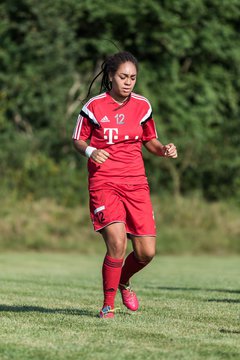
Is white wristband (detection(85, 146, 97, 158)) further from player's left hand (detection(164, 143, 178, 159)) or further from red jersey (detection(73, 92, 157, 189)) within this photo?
player's left hand (detection(164, 143, 178, 159))

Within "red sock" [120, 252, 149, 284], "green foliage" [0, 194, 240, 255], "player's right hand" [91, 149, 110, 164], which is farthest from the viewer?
"green foliage" [0, 194, 240, 255]

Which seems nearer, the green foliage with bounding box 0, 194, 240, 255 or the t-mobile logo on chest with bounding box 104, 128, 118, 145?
the t-mobile logo on chest with bounding box 104, 128, 118, 145

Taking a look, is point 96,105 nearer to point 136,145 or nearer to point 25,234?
point 136,145

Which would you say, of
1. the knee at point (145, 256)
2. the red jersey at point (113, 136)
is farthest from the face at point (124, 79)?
the knee at point (145, 256)

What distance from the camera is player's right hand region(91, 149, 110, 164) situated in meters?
7.30

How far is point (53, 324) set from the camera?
6953 millimetres

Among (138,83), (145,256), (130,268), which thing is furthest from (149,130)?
(138,83)

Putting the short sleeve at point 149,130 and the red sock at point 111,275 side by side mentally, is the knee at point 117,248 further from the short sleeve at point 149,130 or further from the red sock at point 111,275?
the short sleeve at point 149,130

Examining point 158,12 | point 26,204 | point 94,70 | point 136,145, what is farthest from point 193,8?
point 136,145

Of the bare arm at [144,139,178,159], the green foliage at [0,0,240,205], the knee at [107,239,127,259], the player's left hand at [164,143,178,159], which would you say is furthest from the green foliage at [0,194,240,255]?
the knee at [107,239,127,259]

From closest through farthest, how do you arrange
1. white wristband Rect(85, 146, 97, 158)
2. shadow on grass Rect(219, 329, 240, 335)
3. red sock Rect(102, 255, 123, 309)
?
shadow on grass Rect(219, 329, 240, 335), white wristband Rect(85, 146, 97, 158), red sock Rect(102, 255, 123, 309)

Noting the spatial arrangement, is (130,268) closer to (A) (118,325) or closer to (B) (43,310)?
(B) (43,310)

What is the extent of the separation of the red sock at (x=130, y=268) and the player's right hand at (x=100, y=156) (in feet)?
3.59

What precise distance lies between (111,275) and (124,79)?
163 centimetres
